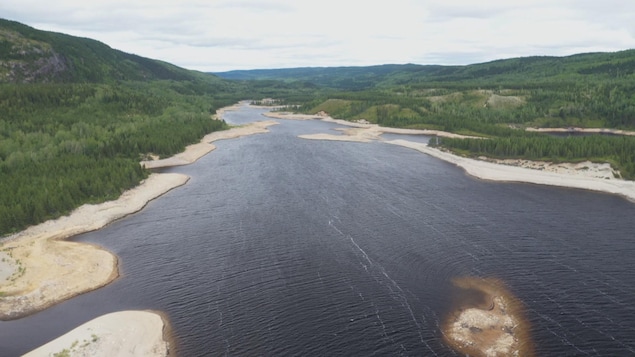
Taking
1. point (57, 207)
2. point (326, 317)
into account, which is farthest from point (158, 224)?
point (326, 317)

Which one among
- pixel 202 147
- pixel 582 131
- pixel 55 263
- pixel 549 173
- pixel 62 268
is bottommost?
pixel 582 131

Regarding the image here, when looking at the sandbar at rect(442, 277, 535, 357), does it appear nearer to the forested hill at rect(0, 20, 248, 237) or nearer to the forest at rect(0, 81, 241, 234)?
the forested hill at rect(0, 20, 248, 237)

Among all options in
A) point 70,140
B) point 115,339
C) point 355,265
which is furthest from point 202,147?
point 115,339

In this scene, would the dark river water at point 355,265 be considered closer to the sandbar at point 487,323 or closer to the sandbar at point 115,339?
the sandbar at point 487,323

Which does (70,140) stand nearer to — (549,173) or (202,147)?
(202,147)

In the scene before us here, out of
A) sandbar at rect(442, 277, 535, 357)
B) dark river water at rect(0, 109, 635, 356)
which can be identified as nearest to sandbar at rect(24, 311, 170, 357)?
dark river water at rect(0, 109, 635, 356)
